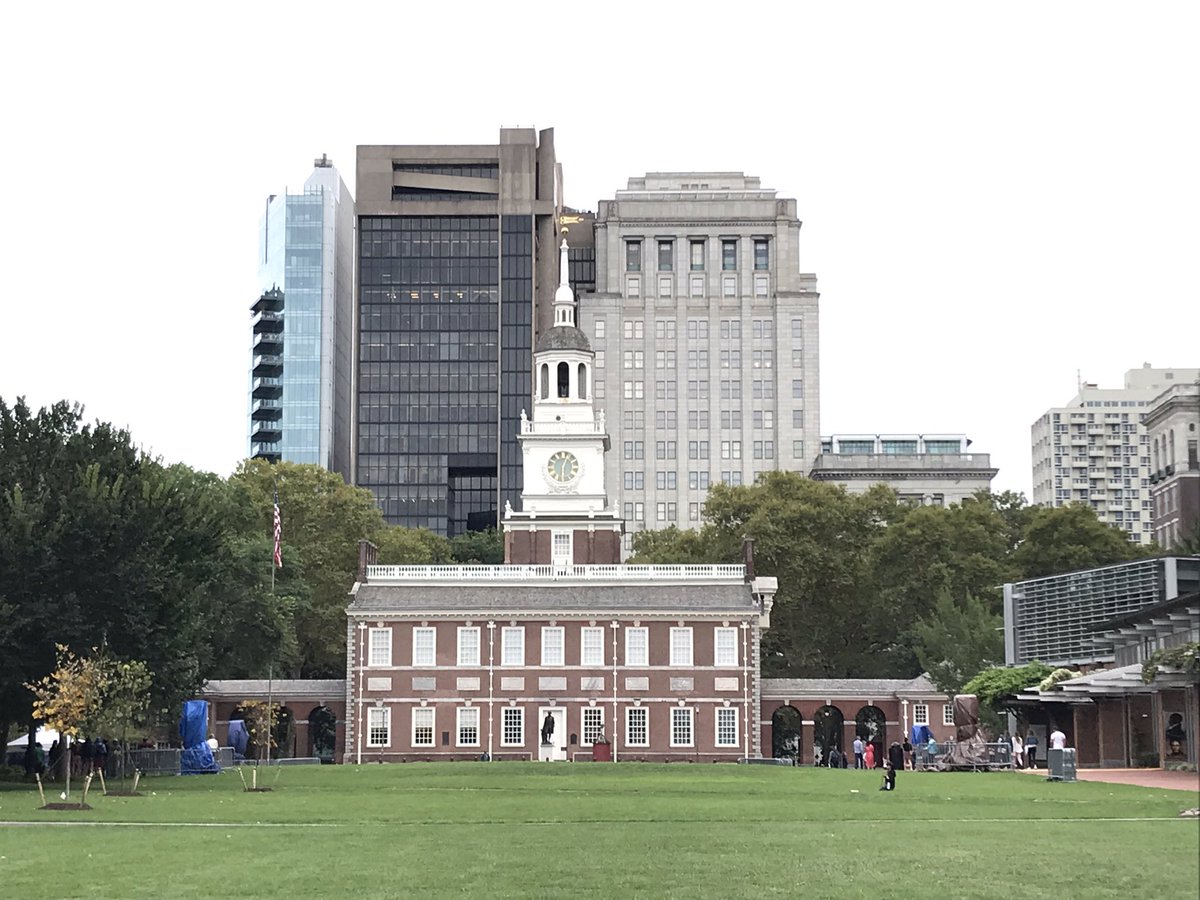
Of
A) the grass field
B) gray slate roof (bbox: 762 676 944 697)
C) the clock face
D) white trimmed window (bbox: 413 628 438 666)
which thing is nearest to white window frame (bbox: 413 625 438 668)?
white trimmed window (bbox: 413 628 438 666)

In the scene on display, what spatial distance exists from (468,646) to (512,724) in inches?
154

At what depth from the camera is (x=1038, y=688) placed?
203 feet

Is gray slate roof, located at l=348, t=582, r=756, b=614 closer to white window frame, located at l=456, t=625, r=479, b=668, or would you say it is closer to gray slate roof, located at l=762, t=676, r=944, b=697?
white window frame, located at l=456, t=625, r=479, b=668

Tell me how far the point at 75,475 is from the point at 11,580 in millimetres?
3763

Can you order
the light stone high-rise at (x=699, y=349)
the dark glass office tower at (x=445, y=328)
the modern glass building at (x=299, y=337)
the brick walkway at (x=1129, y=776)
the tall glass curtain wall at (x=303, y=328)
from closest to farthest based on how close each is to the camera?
the brick walkway at (x=1129, y=776)
the tall glass curtain wall at (x=303, y=328)
the modern glass building at (x=299, y=337)
the dark glass office tower at (x=445, y=328)
the light stone high-rise at (x=699, y=349)

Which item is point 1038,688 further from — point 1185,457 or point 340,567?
point 1185,457

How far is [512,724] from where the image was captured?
260ft

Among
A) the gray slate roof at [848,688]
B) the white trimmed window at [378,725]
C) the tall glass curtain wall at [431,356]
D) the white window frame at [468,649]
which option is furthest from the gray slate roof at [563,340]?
the tall glass curtain wall at [431,356]

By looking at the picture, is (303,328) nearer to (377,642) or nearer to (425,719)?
(377,642)

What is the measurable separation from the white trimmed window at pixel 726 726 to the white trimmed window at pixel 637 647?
391 centimetres

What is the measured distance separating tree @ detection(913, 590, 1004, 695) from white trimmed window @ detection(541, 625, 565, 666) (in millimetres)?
17333

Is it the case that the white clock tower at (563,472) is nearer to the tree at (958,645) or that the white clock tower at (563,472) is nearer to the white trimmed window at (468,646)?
the white trimmed window at (468,646)

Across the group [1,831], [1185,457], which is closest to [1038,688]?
[1,831]

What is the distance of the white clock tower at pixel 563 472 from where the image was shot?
85875 millimetres
